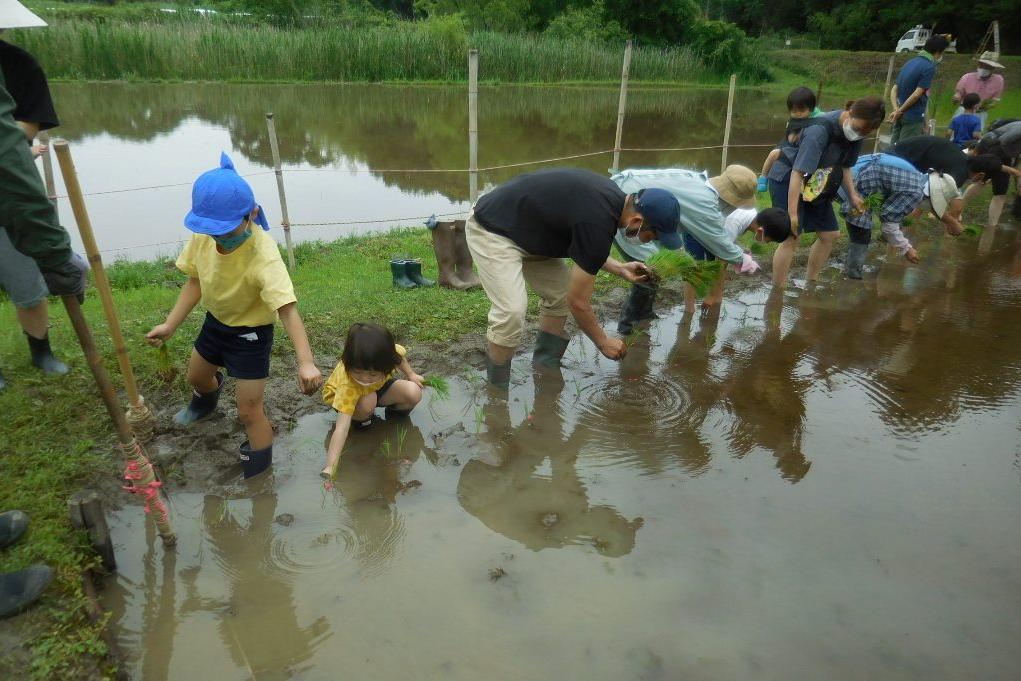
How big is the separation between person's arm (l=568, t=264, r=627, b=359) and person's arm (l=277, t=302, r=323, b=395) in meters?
1.41

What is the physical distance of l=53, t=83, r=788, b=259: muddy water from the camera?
9.12m

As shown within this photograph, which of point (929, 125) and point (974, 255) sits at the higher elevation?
point (929, 125)

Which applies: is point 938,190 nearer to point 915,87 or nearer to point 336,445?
point 915,87

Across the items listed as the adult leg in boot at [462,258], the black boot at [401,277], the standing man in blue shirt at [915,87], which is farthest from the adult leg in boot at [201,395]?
the standing man in blue shirt at [915,87]

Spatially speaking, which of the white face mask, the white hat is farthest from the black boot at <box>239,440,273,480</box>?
the white hat

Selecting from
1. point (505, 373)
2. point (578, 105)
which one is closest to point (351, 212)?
point (505, 373)

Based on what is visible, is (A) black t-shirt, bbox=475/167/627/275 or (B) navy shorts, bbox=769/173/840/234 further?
(B) navy shorts, bbox=769/173/840/234

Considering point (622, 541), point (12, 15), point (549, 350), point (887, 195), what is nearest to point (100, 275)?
point (12, 15)

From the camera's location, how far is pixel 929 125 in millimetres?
10938

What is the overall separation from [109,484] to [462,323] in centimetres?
256

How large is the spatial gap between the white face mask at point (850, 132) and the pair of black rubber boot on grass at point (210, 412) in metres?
4.72

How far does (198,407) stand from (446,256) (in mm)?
2631

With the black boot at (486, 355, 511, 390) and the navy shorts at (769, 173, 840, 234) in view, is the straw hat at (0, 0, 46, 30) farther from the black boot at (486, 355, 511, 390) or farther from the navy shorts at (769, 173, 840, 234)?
the navy shorts at (769, 173, 840, 234)

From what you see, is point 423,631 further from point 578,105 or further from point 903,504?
point 578,105
